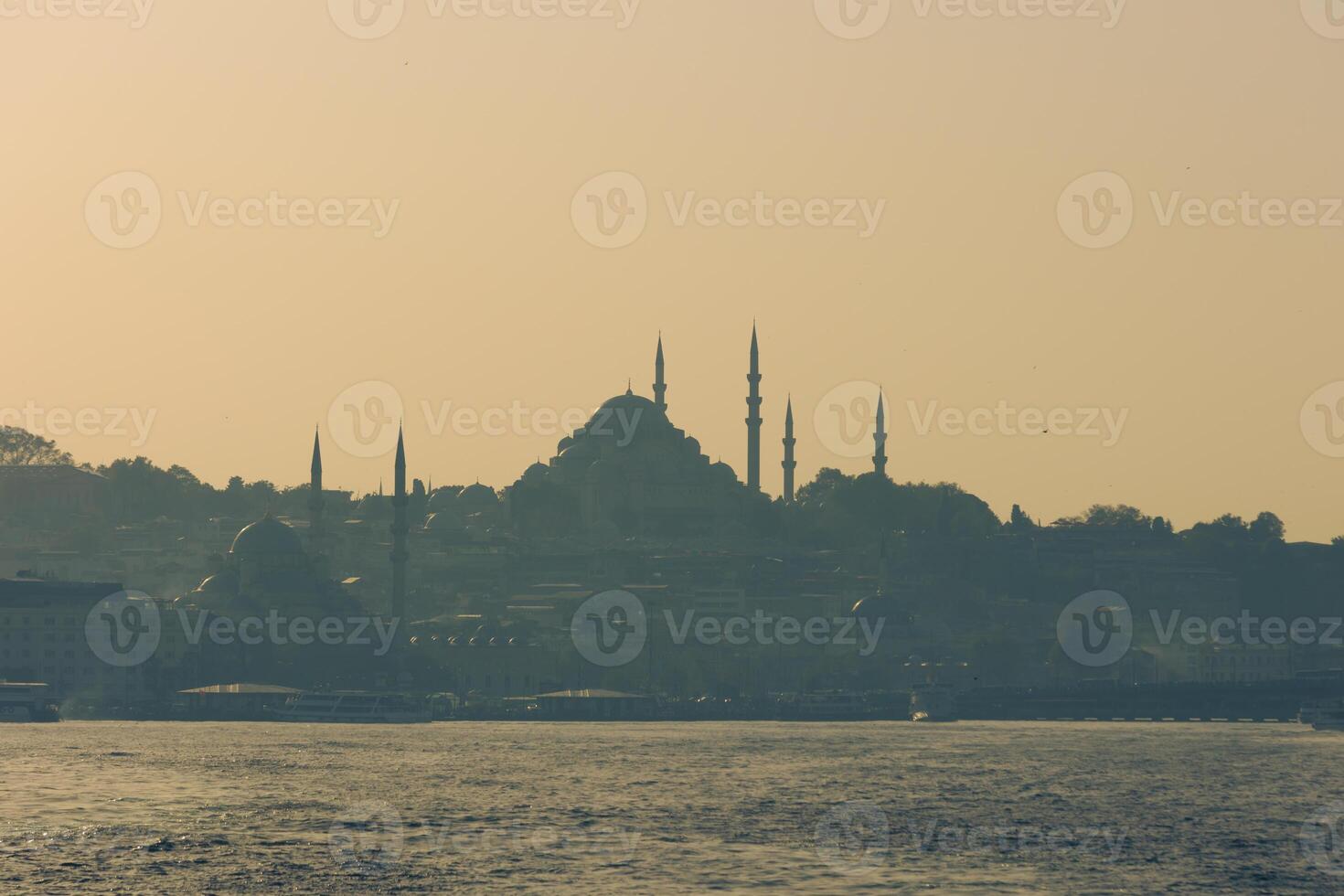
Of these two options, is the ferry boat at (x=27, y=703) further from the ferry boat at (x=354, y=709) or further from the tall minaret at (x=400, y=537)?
the tall minaret at (x=400, y=537)

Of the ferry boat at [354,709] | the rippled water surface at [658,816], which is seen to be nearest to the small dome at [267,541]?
the ferry boat at [354,709]

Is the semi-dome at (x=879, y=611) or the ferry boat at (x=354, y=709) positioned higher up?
the semi-dome at (x=879, y=611)

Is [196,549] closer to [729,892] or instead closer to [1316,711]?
[1316,711]

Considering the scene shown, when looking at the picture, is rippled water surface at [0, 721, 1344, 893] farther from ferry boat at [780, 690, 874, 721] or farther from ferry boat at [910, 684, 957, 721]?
ferry boat at [910, 684, 957, 721]

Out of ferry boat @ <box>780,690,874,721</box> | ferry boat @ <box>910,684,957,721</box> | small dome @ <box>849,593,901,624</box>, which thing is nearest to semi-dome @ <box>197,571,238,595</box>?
ferry boat @ <box>780,690,874,721</box>

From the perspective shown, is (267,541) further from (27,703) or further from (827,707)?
(827,707)

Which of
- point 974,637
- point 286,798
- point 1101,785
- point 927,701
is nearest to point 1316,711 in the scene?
point 927,701

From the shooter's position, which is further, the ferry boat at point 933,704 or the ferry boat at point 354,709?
the ferry boat at point 933,704
